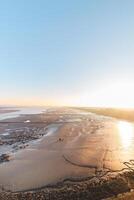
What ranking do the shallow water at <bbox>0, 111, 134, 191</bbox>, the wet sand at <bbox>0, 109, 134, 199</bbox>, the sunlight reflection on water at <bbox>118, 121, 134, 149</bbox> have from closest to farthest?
the wet sand at <bbox>0, 109, 134, 199</bbox> → the shallow water at <bbox>0, 111, 134, 191</bbox> → the sunlight reflection on water at <bbox>118, 121, 134, 149</bbox>

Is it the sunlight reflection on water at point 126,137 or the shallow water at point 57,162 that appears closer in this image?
the shallow water at point 57,162

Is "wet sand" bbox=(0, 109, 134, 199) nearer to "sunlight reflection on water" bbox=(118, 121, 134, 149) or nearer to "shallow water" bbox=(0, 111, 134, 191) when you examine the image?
"shallow water" bbox=(0, 111, 134, 191)

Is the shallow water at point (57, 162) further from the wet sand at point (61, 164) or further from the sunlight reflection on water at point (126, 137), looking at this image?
the sunlight reflection on water at point (126, 137)

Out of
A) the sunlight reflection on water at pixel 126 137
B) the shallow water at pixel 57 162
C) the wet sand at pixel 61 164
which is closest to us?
the wet sand at pixel 61 164

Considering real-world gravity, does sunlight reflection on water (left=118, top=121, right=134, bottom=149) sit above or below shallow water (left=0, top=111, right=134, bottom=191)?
above

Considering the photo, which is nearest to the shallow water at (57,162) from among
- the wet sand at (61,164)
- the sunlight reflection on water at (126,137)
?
the wet sand at (61,164)

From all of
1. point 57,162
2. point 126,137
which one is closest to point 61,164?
point 57,162

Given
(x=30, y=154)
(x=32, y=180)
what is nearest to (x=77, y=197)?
(x=32, y=180)

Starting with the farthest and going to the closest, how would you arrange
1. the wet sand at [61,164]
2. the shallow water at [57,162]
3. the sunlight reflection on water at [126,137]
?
the sunlight reflection on water at [126,137] → the shallow water at [57,162] → the wet sand at [61,164]

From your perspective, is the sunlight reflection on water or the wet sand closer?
the wet sand

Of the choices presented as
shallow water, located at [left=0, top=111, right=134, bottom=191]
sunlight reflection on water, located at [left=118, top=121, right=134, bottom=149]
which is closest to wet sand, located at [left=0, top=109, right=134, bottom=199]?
shallow water, located at [left=0, top=111, right=134, bottom=191]

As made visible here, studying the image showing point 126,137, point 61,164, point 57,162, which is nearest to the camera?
point 61,164

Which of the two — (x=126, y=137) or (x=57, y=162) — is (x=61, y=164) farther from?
(x=126, y=137)
